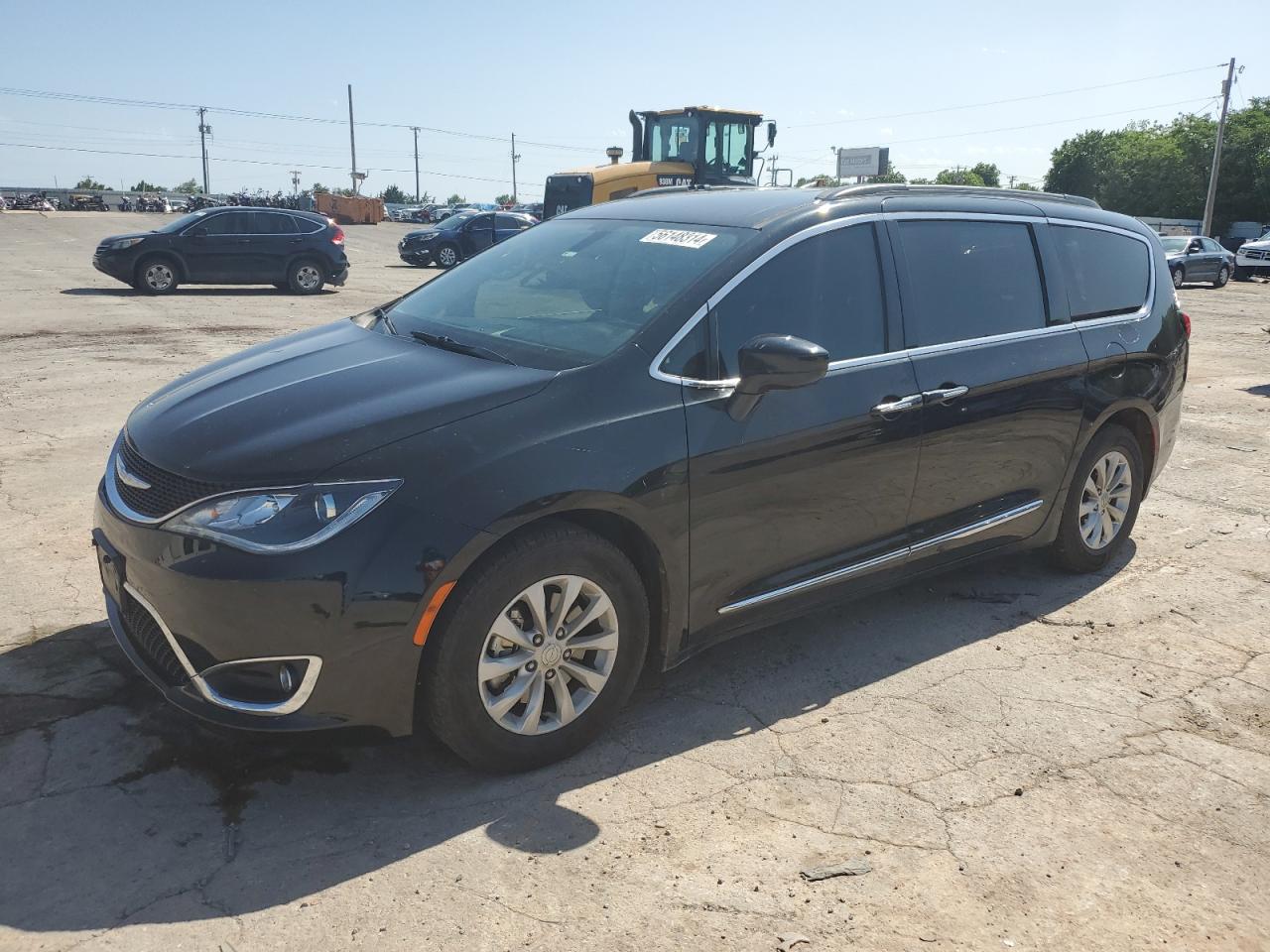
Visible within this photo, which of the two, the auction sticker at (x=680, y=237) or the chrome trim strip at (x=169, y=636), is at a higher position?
the auction sticker at (x=680, y=237)

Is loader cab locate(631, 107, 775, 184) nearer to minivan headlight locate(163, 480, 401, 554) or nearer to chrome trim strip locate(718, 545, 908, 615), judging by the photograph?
chrome trim strip locate(718, 545, 908, 615)

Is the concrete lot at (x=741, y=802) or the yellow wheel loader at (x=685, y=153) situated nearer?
the concrete lot at (x=741, y=802)

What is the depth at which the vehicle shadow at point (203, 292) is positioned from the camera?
57.0 feet

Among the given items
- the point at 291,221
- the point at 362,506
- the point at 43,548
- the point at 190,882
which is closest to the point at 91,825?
the point at 190,882

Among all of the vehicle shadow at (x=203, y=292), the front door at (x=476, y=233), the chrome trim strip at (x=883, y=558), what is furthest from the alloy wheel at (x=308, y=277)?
the chrome trim strip at (x=883, y=558)

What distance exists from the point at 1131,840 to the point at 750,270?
2.21m

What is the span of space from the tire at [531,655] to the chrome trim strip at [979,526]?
1501 millimetres

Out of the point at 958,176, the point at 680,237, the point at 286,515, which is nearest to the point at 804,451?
the point at 680,237

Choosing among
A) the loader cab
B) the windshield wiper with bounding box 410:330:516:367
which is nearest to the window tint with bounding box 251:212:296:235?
the loader cab

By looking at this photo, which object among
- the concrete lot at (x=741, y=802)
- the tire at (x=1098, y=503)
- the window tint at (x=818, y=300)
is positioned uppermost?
the window tint at (x=818, y=300)

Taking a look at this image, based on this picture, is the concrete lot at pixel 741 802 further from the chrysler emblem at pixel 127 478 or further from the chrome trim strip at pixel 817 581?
the chrysler emblem at pixel 127 478

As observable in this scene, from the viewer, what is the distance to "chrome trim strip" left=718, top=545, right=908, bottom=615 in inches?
148

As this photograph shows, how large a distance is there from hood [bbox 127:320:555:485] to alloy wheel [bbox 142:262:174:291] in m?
15.6

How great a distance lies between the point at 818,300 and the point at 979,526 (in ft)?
4.48
